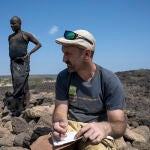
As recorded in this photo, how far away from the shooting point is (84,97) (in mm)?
3818

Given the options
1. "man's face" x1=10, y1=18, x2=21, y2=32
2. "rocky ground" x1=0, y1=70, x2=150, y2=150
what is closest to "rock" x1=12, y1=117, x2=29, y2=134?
"rocky ground" x1=0, y1=70, x2=150, y2=150

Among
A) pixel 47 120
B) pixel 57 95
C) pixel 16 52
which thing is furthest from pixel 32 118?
pixel 57 95

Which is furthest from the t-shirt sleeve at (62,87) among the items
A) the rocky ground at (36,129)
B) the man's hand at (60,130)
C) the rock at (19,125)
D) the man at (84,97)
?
the rock at (19,125)

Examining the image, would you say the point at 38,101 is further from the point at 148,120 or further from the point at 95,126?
the point at 95,126

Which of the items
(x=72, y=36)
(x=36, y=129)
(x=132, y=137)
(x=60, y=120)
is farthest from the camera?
(x=132, y=137)

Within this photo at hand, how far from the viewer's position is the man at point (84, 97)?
363 centimetres

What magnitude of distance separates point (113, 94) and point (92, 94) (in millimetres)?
220

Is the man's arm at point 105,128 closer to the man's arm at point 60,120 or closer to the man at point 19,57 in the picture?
the man's arm at point 60,120

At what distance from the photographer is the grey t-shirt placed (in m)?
3.72

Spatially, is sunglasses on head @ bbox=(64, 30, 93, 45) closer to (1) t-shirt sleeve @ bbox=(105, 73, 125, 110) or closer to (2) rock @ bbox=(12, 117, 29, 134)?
(1) t-shirt sleeve @ bbox=(105, 73, 125, 110)

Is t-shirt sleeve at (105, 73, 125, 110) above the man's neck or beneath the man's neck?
beneath

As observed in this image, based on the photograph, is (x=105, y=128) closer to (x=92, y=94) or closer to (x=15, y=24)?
(x=92, y=94)

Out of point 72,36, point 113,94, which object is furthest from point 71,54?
point 113,94

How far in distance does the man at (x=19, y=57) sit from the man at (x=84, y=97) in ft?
16.1
